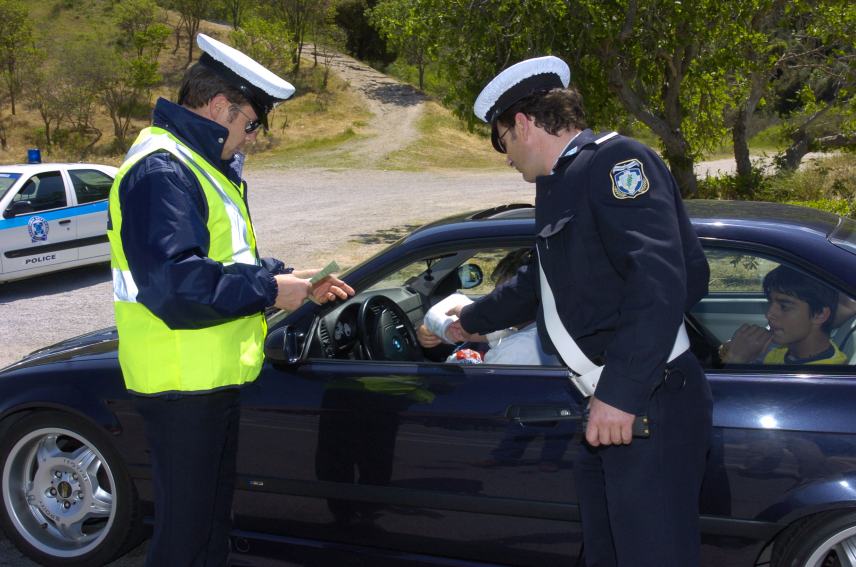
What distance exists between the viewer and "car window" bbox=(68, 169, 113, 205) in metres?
9.67

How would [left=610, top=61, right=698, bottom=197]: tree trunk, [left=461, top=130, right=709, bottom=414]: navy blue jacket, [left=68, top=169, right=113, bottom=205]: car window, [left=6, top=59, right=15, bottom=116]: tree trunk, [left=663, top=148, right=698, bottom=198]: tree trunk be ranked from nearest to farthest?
[left=461, top=130, right=709, bottom=414]: navy blue jacket → [left=68, top=169, right=113, bottom=205]: car window → [left=610, top=61, right=698, bottom=197]: tree trunk → [left=663, top=148, right=698, bottom=198]: tree trunk → [left=6, top=59, right=15, bottom=116]: tree trunk

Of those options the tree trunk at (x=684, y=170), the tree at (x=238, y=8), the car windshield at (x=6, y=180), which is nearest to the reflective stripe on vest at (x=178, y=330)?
the car windshield at (x=6, y=180)

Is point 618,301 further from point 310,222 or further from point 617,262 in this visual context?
point 310,222

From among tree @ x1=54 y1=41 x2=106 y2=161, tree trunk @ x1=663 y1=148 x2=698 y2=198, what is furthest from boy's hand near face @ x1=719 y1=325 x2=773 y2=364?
tree @ x1=54 y1=41 x2=106 y2=161

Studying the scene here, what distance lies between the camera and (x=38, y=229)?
9.09m

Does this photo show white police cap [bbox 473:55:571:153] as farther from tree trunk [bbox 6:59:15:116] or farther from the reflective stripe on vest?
tree trunk [bbox 6:59:15:116]

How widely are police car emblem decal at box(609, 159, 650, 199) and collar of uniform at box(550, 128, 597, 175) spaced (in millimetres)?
135

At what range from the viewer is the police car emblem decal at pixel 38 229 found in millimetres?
9008

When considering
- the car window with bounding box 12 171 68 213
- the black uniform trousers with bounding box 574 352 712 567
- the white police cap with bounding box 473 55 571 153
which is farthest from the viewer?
the car window with bounding box 12 171 68 213

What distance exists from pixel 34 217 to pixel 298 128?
29583mm

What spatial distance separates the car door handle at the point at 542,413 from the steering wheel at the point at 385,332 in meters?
0.75

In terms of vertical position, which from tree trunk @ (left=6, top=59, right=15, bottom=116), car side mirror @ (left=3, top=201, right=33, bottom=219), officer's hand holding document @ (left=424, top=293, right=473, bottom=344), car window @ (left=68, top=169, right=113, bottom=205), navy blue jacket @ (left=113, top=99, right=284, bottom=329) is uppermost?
navy blue jacket @ (left=113, top=99, right=284, bottom=329)

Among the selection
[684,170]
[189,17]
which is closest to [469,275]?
[684,170]

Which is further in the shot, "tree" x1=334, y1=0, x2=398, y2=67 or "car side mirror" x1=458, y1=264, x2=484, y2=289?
"tree" x1=334, y1=0, x2=398, y2=67
